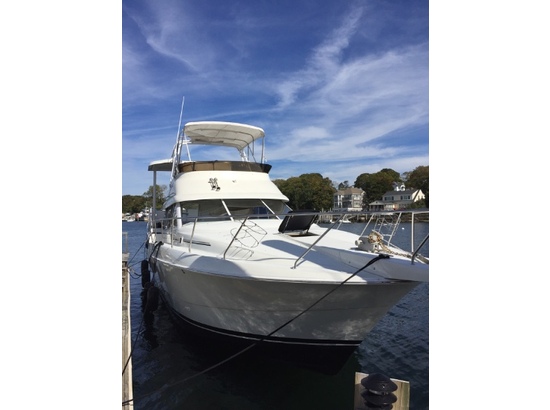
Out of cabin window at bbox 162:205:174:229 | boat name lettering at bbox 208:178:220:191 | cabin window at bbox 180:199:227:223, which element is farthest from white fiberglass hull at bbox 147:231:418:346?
cabin window at bbox 162:205:174:229

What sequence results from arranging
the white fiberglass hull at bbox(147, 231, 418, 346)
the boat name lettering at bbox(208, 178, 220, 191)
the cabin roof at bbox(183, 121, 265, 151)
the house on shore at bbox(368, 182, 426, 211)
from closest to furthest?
the house on shore at bbox(368, 182, 426, 211), the white fiberglass hull at bbox(147, 231, 418, 346), the boat name lettering at bbox(208, 178, 220, 191), the cabin roof at bbox(183, 121, 265, 151)

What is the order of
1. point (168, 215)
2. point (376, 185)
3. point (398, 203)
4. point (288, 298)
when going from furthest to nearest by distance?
point (376, 185), point (168, 215), point (398, 203), point (288, 298)

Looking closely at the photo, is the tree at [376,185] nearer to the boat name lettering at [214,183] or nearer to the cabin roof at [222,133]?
the cabin roof at [222,133]

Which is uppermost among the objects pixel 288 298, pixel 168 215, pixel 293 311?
pixel 168 215

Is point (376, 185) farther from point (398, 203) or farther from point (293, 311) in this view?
point (293, 311)

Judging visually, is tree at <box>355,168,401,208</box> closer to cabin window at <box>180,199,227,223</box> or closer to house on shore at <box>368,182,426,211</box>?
cabin window at <box>180,199,227,223</box>

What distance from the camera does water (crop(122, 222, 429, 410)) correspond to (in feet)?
12.8

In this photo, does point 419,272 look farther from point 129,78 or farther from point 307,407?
point 129,78

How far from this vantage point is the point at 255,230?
16.0 feet

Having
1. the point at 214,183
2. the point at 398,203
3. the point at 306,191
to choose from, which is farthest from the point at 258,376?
the point at 306,191

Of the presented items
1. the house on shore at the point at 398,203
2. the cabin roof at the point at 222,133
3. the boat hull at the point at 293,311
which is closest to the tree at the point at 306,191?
the cabin roof at the point at 222,133

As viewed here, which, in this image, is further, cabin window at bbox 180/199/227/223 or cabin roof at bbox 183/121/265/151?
cabin roof at bbox 183/121/265/151

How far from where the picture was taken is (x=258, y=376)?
4.24m
